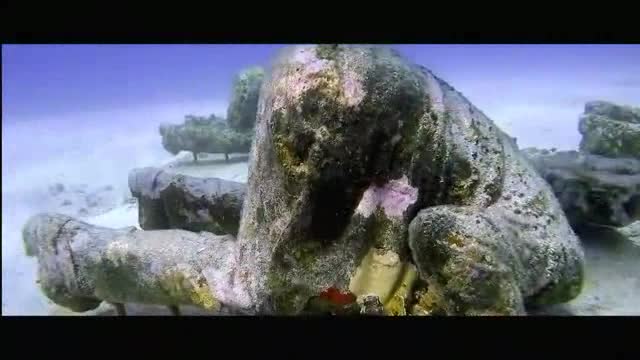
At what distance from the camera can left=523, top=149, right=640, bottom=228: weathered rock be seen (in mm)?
4355

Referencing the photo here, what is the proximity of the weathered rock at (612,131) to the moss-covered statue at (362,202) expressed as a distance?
3021 millimetres

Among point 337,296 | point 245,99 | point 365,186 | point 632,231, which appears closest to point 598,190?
point 632,231

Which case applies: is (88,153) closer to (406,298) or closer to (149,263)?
(149,263)

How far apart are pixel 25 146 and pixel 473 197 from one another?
46.6 feet

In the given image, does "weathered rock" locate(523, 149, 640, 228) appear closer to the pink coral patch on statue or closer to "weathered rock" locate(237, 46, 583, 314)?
"weathered rock" locate(237, 46, 583, 314)

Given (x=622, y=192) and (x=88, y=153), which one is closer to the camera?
(x=622, y=192)

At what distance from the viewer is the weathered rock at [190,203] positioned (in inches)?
186

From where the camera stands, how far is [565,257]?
3.10 m

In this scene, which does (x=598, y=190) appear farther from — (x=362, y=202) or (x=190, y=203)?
(x=190, y=203)

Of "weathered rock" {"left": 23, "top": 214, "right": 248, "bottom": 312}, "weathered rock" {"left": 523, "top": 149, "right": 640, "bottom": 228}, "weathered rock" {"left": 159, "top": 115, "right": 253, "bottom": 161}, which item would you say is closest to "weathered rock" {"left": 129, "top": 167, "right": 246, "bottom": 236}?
"weathered rock" {"left": 23, "top": 214, "right": 248, "bottom": 312}

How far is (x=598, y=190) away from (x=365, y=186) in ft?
8.13

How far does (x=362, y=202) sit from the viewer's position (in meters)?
3.23
